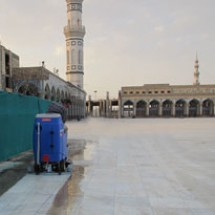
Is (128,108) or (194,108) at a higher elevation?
(128,108)

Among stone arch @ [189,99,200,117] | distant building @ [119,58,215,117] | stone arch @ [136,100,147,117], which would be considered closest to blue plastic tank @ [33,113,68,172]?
distant building @ [119,58,215,117]

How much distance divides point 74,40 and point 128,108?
36941mm

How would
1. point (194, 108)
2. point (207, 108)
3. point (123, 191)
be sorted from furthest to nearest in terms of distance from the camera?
point (194, 108) < point (207, 108) < point (123, 191)

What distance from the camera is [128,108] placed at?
101m

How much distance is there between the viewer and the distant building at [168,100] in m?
91.4

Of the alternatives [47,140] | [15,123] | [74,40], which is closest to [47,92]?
[74,40]

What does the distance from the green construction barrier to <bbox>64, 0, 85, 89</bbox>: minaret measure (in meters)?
67.9

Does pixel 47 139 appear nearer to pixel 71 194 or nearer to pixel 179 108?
pixel 71 194

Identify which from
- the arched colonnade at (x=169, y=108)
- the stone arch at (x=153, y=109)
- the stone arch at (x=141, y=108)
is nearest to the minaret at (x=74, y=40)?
the arched colonnade at (x=169, y=108)

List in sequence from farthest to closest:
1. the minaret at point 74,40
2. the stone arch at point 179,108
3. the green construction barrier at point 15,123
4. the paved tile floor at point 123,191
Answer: the stone arch at point 179,108 < the minaret at point 74,40 < the green construction barrier at point 15,123 < the paved tile floor at point 123,191

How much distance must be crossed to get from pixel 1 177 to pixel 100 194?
272cm

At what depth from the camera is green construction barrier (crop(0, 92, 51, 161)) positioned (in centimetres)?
808

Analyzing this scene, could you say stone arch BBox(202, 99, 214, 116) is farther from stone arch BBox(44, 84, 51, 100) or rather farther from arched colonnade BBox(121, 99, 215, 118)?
stone arch BBox(44, 84, 51, 100)

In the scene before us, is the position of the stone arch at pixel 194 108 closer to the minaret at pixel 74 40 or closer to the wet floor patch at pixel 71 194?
the minaret at pixel 74 40
